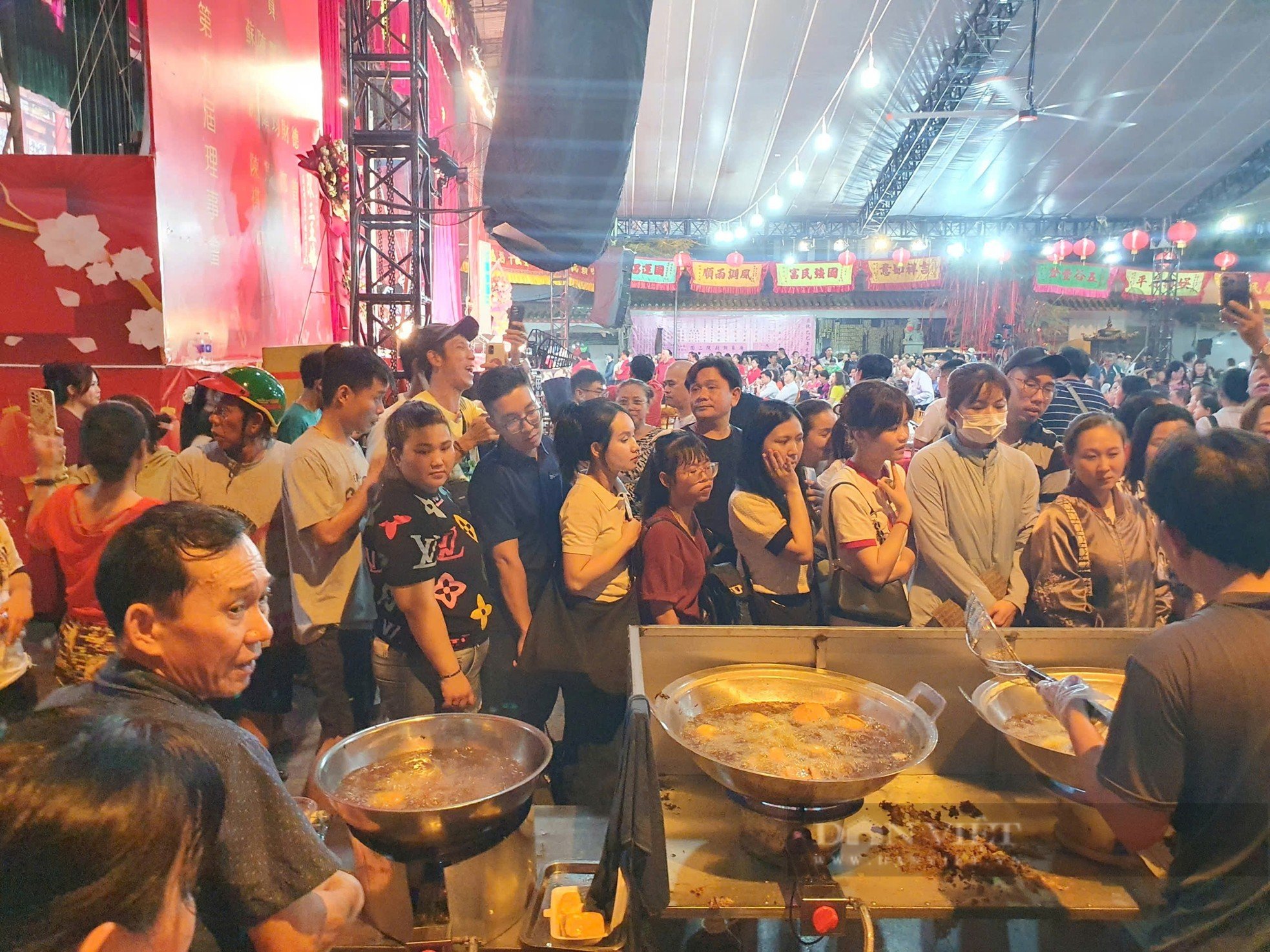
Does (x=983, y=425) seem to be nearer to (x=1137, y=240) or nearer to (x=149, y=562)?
(x=149, y=562)

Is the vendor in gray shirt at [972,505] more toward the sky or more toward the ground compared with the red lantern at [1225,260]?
more toward the ground

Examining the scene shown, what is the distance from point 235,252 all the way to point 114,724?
4.67 m

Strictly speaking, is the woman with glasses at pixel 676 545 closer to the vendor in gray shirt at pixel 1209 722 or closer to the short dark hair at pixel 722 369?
the short dark hair at pixel 722 369

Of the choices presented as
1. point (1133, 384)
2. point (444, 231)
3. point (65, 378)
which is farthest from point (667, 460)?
point (444, 231)

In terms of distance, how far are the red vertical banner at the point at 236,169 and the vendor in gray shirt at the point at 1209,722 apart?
419 centimetres

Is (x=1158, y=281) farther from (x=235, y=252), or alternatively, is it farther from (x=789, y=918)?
(x=789, y=918)

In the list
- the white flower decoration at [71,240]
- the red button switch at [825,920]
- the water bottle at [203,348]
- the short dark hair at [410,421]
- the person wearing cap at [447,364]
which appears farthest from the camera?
the water bottle at [203,348]

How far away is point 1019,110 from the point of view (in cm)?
945

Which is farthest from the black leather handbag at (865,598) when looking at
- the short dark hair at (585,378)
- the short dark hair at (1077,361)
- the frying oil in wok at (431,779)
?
the short dark hair at (585,378)

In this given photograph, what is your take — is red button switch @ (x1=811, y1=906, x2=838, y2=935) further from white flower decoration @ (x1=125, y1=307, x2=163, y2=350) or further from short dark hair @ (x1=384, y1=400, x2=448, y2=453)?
white flower decoration @ (x1=125, y1=307, x2=163, y2=350)

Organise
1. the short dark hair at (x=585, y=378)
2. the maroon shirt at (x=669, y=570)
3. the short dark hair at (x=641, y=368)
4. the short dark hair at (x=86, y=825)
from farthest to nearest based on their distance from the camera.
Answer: the short dark hair at (x=641, y=368), the short dark hair at (x=585, y=378), the maroon shirt at (x=669, y=570), the short dark hair at (x=86, y=825)

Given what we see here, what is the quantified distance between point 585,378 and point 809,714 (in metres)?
3.40

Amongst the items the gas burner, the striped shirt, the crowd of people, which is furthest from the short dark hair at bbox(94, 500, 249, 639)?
the striped shirt

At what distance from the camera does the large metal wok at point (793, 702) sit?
4.23ft
